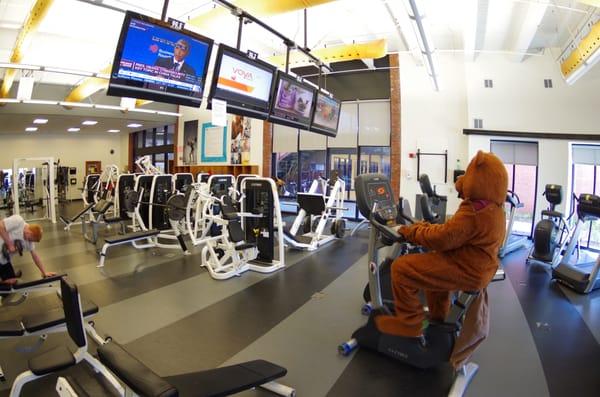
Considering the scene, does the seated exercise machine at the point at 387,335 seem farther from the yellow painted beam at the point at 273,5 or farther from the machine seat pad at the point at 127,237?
the machine seat pad at the point at 127,237

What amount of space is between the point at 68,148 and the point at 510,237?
19303 mm

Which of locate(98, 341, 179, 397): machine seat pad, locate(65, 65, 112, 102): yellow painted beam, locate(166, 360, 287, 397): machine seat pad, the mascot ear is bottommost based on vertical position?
locate(166, 360, 287, 397): machine seat pad

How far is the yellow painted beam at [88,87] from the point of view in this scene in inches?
329

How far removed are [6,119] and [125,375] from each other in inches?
542

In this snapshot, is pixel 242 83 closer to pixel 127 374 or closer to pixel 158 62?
pixel 158 62

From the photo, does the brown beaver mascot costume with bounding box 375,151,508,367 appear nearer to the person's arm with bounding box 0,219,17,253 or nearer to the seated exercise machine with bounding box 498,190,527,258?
the person's arm with bounding box 0,219,17,253

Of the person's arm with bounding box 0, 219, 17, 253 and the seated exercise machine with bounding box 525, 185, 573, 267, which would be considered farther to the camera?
the seated exercise machine with bounding box 525, 185, 573, 267

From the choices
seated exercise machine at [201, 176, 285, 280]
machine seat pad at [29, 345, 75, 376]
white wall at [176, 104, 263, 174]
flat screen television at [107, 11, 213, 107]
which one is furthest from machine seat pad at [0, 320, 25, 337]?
white wall at [176, 104, 263, 174]

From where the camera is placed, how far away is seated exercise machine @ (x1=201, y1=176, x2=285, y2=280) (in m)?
5.12

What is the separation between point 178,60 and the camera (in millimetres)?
3215

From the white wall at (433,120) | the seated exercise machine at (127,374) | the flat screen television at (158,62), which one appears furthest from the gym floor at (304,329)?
the white wall at (433,120)

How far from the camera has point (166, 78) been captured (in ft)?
10.4

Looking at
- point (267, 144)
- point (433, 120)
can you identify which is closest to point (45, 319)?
point (433, 120)

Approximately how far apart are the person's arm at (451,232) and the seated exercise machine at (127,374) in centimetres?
141
